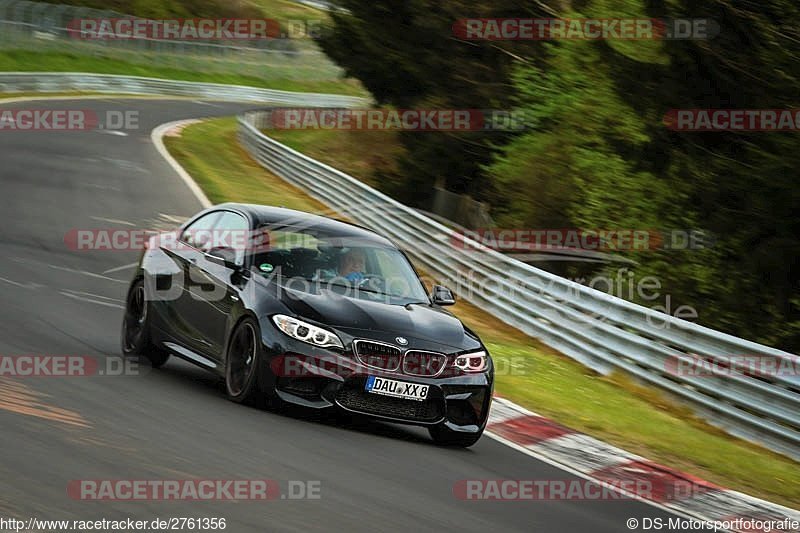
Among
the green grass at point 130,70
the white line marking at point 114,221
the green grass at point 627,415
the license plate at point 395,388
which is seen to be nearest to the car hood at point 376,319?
the license plate at point 395,388

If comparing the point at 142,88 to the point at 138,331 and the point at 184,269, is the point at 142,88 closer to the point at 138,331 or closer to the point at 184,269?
the point at 138,331

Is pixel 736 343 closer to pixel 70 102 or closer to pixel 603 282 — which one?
pixel 603 282

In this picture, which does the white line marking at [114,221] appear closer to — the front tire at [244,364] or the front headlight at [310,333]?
the front tire at [244,364]

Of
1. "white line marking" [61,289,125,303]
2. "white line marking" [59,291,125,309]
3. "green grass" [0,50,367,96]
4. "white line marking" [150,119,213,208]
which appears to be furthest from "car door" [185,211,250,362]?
"green grass" [0,50,367,96]

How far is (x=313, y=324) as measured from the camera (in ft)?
31.0

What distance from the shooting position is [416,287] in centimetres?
1097

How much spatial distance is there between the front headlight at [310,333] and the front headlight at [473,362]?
39.0 inches

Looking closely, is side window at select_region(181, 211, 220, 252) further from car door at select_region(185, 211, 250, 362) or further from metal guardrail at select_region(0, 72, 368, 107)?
metal guardrail at select_region(0, 72, 368, 107)

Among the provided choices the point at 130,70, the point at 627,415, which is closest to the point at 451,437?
the point at 627,415

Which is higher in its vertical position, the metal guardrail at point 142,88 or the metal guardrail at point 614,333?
the metal guardrail at point 614,333

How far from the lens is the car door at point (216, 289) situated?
33.5 feet

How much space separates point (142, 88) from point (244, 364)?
51.6 m

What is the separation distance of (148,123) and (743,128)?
29293mm

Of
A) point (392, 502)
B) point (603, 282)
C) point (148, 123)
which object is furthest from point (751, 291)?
point (148, 123)
